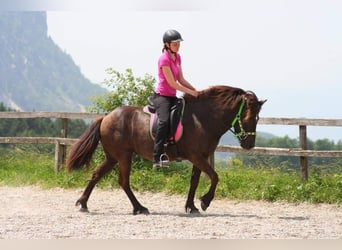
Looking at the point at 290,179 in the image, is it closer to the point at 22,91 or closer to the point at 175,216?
the point at 175,216

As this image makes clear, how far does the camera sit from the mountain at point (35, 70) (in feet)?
378

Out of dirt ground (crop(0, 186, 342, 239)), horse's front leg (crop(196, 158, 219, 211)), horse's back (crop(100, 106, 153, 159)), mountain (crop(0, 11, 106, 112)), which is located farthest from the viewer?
mountain (crop(0, 11, 106, 112))

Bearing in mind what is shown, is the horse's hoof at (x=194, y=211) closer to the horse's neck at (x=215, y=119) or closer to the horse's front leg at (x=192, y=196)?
the horse's front leg at (x=192, y=196)

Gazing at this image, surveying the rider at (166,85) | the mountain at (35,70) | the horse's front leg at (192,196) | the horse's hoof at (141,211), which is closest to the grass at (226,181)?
the horse's front leg at (192,196)

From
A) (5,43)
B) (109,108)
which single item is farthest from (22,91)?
(109,108)

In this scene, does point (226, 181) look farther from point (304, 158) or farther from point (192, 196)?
point (192, 196)

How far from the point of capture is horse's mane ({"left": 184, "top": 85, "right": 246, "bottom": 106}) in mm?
7535

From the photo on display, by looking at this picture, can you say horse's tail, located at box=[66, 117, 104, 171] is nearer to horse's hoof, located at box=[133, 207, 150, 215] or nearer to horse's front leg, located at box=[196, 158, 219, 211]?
horse's hoof, located at box=[133, 207, 150, 215]

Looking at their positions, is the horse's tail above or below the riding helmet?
below

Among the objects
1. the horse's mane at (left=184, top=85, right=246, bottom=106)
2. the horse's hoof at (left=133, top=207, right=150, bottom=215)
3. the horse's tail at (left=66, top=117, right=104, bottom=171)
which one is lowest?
the horse's hoof at (left=133, top=207, right=150, bottom=215)

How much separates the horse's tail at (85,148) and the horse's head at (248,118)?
81.7 inches

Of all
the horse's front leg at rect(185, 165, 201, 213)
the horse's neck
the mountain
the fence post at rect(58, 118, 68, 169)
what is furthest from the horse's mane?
the mountain

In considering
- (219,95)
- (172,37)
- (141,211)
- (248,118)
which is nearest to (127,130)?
(141,211)

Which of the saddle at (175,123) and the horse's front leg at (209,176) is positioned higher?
the saddle at (175,123)
